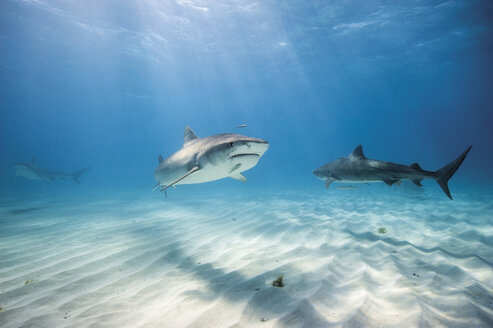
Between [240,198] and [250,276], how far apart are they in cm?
1119

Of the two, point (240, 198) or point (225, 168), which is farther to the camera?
point (240, 198)

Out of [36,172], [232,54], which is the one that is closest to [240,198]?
[36,172]

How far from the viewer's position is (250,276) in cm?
296

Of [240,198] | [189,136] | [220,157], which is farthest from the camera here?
[240,198]

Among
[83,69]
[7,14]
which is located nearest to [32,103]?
[83,69]

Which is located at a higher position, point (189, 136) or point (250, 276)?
point (189, 136)

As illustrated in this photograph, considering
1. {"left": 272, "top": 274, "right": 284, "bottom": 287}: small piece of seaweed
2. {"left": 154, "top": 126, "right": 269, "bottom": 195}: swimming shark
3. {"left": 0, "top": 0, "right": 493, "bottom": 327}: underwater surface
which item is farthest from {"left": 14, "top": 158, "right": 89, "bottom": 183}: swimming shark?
{"left": 272, "top": 274, "right": 284, "bottom": 287}: small piece of seaweed

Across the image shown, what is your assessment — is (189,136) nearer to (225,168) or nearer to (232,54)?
(225,168)

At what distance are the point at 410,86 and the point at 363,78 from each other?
14.5 metres

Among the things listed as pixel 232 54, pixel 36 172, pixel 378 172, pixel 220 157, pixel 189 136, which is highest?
pixel 232 54

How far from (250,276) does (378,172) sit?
382 centimetres

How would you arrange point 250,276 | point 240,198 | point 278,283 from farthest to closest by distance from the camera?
point 240,198 < point 250,276 < point 278,283

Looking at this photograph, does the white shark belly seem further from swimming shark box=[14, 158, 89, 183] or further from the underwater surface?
swimming shark box=[14, 158, 89, 183]

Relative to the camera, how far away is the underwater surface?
238 centimetres
